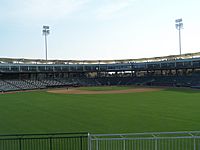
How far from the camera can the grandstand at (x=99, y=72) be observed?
7600 centimetres

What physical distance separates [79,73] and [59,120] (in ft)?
247

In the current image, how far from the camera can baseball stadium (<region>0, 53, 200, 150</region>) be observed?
1403cm

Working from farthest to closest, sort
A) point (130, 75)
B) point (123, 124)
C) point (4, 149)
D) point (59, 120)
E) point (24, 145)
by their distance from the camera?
point (130, 75) < point (59, 120) < point (123, 124) < point (24, 145) < point (4, 149)

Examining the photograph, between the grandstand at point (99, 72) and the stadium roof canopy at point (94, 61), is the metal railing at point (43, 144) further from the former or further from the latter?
the stadium roof canopy at point (94, 61)

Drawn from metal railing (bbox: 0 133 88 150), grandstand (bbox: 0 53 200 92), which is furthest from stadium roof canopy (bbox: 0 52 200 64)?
metal railing (bbox: 0 133 88 150)

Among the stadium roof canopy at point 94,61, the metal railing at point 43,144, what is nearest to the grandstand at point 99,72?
the stadium roof canopy at point 94,61

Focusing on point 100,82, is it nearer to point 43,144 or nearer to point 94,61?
point 94,61

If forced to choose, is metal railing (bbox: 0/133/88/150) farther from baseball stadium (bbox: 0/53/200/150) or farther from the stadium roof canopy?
the stadium roof canopy

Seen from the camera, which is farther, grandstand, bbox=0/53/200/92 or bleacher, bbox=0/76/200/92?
grandstand, bbox=0/53/200/92

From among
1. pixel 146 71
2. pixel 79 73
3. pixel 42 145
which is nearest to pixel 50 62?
pixel 79 73

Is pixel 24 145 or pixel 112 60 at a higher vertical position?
pixel 112 60

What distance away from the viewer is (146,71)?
309 feet

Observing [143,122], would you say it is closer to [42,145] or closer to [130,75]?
[42,145]

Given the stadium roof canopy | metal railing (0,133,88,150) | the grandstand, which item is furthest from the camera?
the stadium roof canopy
